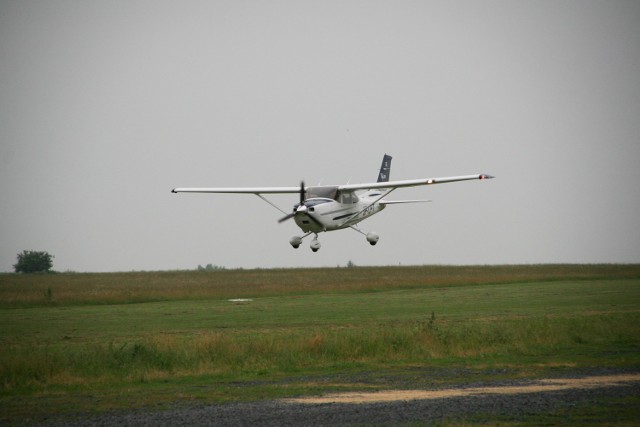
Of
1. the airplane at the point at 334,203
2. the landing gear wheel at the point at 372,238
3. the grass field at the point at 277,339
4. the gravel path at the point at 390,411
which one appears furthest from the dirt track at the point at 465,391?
the landing gear wheel at the point at 372,238

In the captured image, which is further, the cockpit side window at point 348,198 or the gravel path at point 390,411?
the cockpit side window at point 348,198

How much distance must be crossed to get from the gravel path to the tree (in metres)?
93.0

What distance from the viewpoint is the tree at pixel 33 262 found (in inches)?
4198

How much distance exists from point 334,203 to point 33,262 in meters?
65.2

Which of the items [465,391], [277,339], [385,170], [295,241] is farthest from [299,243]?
[465,391]

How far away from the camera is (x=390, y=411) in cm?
1745

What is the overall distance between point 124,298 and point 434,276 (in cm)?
2187

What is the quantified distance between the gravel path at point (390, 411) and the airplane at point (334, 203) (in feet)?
96.6

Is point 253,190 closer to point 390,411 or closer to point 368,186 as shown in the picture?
point 368,186

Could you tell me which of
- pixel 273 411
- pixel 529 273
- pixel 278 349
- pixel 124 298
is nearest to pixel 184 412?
pixel 273 411

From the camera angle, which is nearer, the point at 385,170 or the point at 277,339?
the point at 277,339

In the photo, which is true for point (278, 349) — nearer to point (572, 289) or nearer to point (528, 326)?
point (528, 326)

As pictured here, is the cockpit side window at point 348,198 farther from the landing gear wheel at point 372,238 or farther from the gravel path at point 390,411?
the gravel path at point 390,411

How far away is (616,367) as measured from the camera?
2242 centimetres
